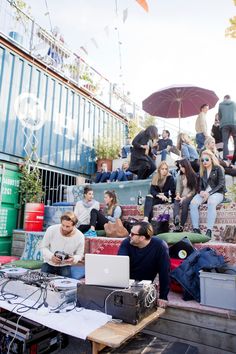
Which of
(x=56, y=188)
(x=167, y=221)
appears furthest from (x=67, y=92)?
(x=167, y=221)

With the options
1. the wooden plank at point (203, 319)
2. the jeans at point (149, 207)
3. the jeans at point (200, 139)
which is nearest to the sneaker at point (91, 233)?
the jeans at point (149, 207)

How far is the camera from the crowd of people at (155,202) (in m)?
2.73

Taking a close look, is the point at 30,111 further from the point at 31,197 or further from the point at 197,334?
the point at 197,334

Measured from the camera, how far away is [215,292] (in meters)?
2.44

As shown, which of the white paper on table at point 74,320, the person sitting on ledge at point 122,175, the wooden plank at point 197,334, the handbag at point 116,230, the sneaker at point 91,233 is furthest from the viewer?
the person sitting on ledge at point 122,175

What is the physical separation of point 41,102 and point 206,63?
17.8 ft

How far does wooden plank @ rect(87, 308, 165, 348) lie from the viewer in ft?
4.88

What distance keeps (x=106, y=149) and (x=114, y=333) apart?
787cm

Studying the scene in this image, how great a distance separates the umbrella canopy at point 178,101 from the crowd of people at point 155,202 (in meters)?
0.60

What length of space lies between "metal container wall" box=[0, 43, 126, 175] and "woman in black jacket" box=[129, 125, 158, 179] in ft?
9.42

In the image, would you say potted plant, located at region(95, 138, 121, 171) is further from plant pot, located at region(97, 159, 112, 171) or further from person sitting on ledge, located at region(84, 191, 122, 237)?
person sitting on ledge, located at region(84, 191, 122, 237)

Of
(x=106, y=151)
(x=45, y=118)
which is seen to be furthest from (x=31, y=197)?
(x=106, y=151)

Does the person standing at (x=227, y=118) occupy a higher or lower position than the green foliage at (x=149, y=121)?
lower

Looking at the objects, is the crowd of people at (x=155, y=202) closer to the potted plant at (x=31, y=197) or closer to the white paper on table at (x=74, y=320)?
the white paper on table at (x=74, y=320)
